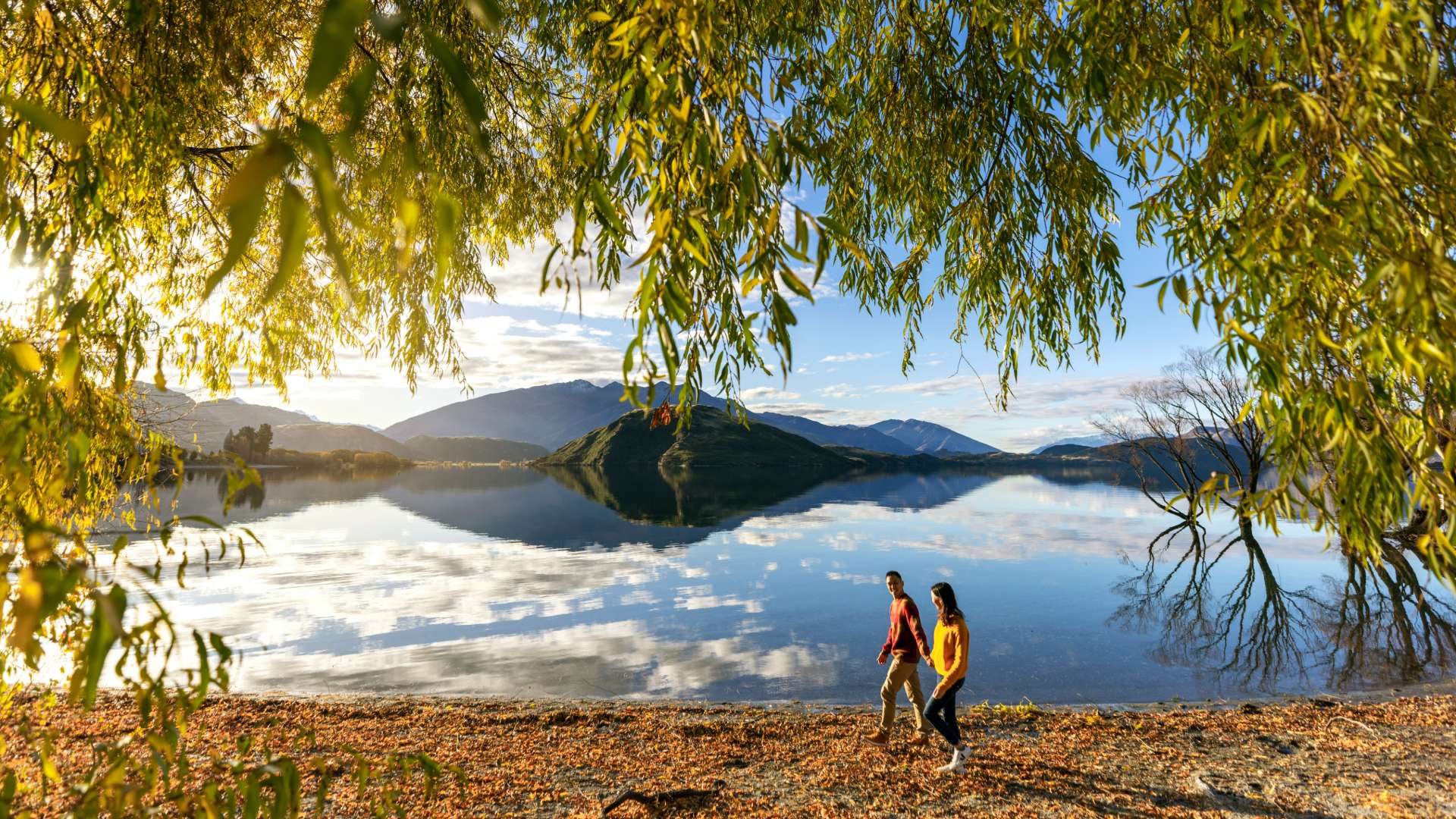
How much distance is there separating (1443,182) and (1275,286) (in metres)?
0.66

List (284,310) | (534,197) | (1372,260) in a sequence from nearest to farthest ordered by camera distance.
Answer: (1372,260) < (284,310) < (534,197)

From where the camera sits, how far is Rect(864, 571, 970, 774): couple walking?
654cm

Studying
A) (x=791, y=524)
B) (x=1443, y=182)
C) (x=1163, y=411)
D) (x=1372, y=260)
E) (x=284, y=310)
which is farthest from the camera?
(x=791, y=524)

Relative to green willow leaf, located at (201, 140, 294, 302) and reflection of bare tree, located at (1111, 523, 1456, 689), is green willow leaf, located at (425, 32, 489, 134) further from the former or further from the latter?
reflection of bare tree, located at (1111, 523, 1456, 689)

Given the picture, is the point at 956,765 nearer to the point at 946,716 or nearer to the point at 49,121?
the point at 946,716

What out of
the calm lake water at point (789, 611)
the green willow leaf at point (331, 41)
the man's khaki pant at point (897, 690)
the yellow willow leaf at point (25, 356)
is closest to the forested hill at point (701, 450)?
the calm lake water at point (789, 611)

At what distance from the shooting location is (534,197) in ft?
22.4

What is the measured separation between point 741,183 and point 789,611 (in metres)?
14.2

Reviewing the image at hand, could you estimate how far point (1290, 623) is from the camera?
14.1 m

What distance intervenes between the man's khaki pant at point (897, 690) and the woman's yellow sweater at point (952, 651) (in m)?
0.47

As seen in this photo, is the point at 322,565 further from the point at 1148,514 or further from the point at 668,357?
the point at 1148,514

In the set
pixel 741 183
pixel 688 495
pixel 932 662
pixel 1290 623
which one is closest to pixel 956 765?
pixel 932 662

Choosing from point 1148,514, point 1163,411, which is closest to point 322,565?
point 1163,411

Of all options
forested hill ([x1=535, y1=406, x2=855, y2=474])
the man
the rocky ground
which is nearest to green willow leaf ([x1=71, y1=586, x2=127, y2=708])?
the rocky ground
